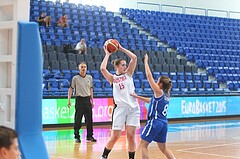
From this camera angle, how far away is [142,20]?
25.2m

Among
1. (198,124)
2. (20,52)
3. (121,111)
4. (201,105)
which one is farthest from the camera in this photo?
(201,105)

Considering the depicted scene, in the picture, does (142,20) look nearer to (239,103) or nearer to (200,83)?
(200,83)

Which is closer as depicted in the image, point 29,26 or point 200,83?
point 29,26

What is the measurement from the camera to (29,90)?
15.4 feet

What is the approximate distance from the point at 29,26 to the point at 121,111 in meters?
3.64

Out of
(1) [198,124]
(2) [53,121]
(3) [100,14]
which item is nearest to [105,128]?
(2) [53,121]

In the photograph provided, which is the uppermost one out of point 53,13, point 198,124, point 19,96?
point 53,13

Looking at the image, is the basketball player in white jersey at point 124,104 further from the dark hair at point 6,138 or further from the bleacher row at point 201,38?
the bleacher row at point 201,38

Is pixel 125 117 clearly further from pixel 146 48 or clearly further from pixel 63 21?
pixel 146 48

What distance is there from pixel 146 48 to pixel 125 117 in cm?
1418

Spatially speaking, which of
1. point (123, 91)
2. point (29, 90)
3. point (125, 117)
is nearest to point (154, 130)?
point (125, 117)

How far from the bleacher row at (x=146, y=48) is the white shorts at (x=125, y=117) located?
7081 millimetres

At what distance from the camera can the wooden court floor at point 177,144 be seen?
31.9ft

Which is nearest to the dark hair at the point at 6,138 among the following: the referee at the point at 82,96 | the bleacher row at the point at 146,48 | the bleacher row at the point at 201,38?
the referee at the point at 82,96
